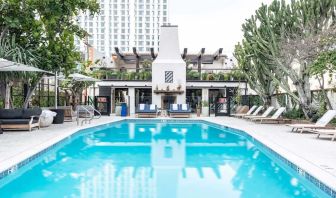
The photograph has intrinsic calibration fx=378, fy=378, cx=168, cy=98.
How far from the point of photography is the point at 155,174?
693 centimetres

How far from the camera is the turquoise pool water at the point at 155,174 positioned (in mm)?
5668

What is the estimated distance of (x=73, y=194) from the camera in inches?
217

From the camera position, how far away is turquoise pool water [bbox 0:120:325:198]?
567cm

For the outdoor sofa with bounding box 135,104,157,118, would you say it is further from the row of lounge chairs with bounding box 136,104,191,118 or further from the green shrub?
the green shrub

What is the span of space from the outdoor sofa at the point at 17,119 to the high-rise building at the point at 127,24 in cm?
9254

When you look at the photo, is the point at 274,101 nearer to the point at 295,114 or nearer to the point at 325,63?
the point at 295,114

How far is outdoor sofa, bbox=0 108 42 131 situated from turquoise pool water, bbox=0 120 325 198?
222 centimetres

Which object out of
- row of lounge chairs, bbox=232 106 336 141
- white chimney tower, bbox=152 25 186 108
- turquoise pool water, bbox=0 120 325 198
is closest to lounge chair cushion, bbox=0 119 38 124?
turquoise pool water, bbox=0 120 325 198

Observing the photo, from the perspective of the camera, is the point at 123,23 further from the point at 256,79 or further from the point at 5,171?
the point at 5,171

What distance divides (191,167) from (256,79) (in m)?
14.7

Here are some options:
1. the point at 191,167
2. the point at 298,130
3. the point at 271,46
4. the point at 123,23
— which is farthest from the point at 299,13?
the point at 123,23

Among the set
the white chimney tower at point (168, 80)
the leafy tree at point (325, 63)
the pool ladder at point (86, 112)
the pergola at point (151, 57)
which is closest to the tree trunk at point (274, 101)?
the white chimney tower at point (168, 80)

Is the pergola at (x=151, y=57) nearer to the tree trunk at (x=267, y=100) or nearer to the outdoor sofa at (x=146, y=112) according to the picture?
the outdoor sofa at (x=146, y=112)

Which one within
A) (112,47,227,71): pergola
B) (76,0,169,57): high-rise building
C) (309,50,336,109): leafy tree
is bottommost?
(309,50,336,109): leafy tree
